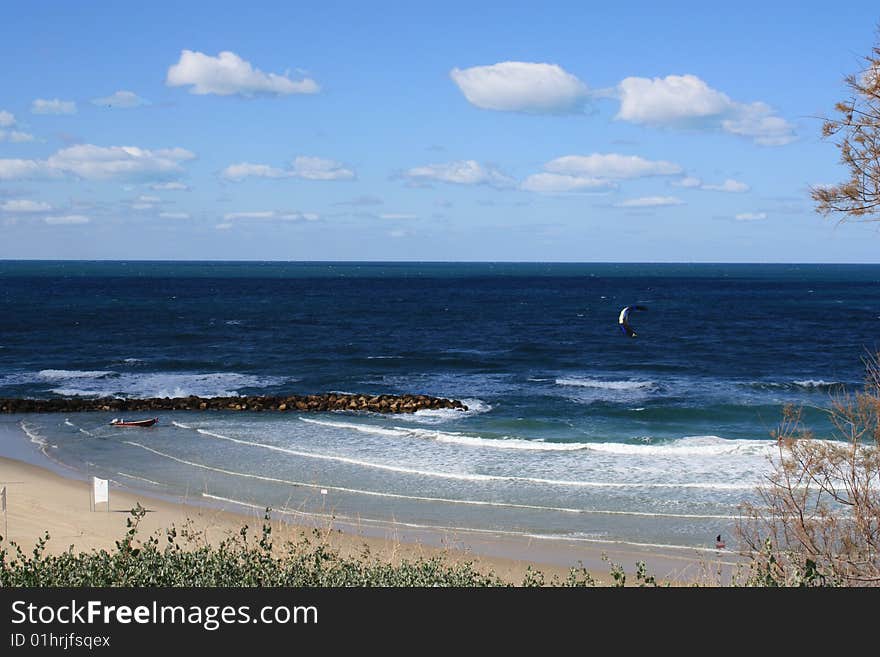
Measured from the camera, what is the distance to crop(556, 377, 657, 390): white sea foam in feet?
141

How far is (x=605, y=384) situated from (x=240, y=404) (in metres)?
18.6

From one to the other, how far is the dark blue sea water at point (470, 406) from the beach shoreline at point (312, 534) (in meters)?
0.85

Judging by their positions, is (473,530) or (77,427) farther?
(77,427)

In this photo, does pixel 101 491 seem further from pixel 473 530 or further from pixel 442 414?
pixel 442 414

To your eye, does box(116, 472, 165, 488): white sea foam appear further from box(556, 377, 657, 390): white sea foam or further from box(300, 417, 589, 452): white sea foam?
box(556, 377, 657, 390): white sea foam

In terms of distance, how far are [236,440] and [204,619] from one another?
24.8 m

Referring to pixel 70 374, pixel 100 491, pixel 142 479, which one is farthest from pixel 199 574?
pixel 70 374

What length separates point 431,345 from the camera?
62.8m

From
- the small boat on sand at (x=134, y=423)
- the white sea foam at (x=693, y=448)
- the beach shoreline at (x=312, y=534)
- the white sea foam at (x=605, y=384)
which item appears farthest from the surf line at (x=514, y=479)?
the white sea foam at (x=605, y=384)

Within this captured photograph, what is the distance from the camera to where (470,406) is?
37.9 metres

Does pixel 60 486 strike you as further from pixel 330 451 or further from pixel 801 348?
pixel 801 348

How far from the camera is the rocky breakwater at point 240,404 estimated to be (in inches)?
1452

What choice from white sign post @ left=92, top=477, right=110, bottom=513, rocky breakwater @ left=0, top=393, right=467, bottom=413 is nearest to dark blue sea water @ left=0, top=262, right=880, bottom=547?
rocky breakwater @ left=0, top=393, right=467, bottom=413

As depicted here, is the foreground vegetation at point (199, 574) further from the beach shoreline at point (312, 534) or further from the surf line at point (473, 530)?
the surf line at point (473, 530)
